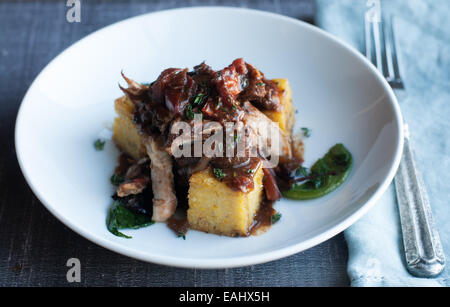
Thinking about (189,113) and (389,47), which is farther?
(389,47)

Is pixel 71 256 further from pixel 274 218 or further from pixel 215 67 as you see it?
pixel 215 67

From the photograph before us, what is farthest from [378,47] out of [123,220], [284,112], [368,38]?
[123,220]

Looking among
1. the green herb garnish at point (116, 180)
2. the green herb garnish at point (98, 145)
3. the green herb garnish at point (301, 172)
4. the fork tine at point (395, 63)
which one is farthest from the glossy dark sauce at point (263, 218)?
the fork tine at point (395, 63)

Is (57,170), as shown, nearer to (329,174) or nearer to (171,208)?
(171,208)

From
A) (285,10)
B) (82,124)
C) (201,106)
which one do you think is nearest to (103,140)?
(82,124)

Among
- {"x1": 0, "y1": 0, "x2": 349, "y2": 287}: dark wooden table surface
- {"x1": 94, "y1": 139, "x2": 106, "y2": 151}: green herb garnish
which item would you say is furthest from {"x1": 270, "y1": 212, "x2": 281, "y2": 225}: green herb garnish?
{"x1": 94, "y1": 139, "x2": 106, "y2": 151}: green herb garnish

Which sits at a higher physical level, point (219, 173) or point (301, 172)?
point (219, 173)

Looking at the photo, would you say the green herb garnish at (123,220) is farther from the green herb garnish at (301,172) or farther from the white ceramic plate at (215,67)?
the green herb garnish at (301,172)
